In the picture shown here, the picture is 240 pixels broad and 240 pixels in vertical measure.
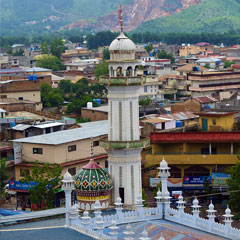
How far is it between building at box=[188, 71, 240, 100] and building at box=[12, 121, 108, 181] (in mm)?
54015

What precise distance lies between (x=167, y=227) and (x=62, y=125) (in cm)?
3496

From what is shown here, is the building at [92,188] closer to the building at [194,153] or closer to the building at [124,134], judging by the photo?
the building at [124,134]

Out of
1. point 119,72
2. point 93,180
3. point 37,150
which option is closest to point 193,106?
point 37,150

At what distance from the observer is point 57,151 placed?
1946 inches

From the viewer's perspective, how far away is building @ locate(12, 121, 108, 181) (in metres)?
49.6

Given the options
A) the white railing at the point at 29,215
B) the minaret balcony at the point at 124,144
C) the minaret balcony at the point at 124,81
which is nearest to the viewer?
the white railing at the point at 29,215

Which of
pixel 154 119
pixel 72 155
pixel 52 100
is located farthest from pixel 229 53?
pixel 72 155

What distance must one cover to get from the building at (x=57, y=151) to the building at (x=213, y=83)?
5401 cm

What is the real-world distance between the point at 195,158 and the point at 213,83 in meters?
54.9

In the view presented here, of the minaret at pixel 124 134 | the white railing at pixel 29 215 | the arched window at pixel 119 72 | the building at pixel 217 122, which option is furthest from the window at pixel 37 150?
the white railing at pixel 29 215

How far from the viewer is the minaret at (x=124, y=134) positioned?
28297mm

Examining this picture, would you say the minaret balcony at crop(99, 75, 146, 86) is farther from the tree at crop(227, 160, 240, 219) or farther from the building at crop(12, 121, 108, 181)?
the building at crop(12, 121, 108, 181)

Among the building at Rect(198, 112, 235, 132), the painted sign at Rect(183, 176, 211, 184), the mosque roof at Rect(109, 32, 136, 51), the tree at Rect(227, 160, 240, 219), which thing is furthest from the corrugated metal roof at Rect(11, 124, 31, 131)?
the mosque roof at Rect(109, 32, 136, 51)

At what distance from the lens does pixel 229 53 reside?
18462 centimetres
